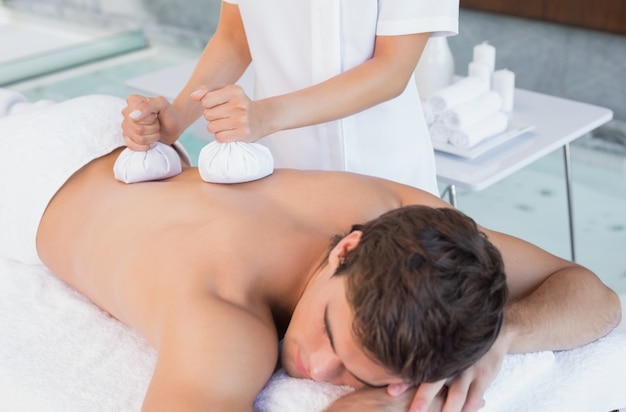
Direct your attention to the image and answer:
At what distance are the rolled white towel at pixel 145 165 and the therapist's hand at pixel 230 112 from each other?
8.4 inches

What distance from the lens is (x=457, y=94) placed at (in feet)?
8.81

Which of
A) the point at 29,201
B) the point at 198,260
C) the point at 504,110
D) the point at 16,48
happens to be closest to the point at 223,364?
the point at 198,260

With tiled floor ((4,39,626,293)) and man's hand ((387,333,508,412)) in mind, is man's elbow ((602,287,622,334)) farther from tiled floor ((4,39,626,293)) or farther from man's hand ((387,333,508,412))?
tiled floor ((4,39,626,293))

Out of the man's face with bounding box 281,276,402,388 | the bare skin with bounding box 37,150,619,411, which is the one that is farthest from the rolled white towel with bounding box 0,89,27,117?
the man's face with bounding box 281,276,402,388

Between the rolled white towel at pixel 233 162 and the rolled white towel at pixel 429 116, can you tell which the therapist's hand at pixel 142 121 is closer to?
the rolled white towel at pixel 233 162

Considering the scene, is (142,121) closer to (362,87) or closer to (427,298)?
(362,87)

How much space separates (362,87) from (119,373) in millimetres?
735

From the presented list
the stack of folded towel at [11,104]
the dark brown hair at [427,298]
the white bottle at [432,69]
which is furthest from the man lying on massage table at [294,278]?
the white bottle at [432,69]

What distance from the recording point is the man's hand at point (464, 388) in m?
1.30

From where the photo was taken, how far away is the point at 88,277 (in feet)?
5.60

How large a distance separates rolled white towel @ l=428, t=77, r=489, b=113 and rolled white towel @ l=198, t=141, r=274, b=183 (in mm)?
1067

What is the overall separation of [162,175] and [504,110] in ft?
4.71

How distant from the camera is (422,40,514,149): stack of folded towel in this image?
2586mm

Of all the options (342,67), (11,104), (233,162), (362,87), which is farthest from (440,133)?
(11,104)
